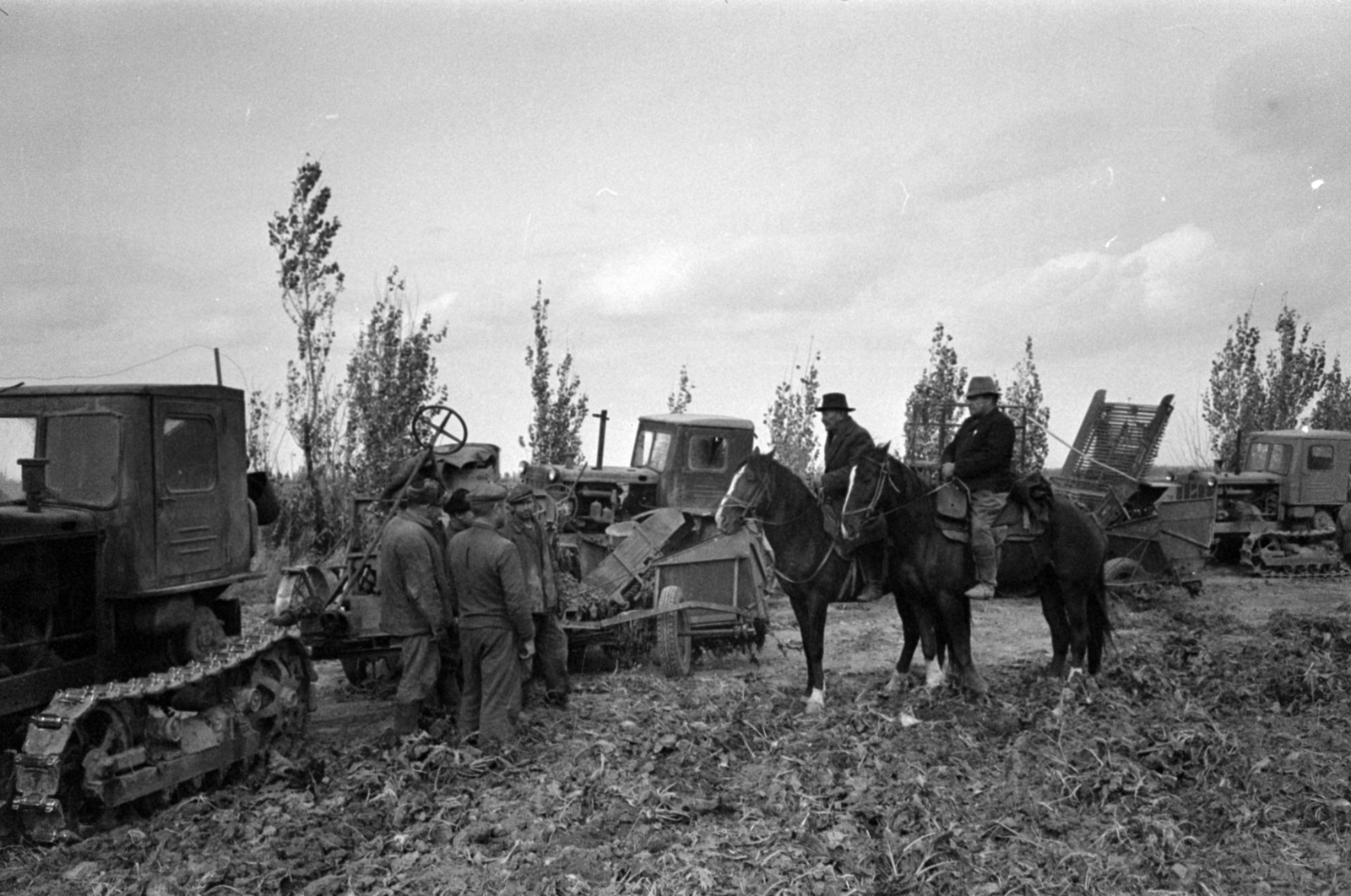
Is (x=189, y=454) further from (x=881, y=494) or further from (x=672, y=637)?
(x=881, y=494)

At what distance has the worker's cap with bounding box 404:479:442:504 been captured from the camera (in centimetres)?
819

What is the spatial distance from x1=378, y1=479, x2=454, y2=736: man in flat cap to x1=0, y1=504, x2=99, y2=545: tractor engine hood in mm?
1979

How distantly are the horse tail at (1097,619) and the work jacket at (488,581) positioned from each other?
548cm

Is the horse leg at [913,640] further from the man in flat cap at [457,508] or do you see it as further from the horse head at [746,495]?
the man in flat cap at [457,508]

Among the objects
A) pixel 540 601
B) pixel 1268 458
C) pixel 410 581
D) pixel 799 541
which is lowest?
pixel 540 601

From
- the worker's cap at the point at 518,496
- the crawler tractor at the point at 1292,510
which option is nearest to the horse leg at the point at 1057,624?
the worker's cap at the point at 518,496

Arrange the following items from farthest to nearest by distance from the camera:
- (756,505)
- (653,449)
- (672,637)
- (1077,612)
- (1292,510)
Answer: (1292,510) < (653,449) < (672,637) < (1077,612) < (756,505)

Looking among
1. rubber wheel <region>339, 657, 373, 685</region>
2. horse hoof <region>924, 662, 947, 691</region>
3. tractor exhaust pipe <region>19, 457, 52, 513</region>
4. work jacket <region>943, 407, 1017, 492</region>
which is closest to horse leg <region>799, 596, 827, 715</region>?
horse hoof <region>924, 662, 947, 691</region>

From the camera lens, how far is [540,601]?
8977 mm

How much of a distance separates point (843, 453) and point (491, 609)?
3.36 metres

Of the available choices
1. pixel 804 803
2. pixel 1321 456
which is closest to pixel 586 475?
pixel 804 803

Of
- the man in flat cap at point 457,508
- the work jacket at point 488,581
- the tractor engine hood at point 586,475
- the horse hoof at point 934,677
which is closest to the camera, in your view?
the work jacket at point 488,581

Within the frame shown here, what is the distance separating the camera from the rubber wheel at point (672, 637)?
34.3 ft

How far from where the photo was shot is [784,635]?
13766mm
